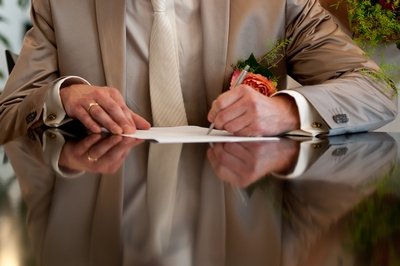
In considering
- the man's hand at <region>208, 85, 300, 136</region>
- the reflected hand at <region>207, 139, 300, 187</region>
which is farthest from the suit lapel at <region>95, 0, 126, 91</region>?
the reflected hand at <region>207, 139, 300, 187</region>

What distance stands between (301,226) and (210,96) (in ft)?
4.44

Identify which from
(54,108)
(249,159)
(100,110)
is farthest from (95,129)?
(249,159)

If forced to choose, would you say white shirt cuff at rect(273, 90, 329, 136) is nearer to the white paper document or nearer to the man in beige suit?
the white paper document

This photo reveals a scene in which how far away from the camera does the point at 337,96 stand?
4.81 ft

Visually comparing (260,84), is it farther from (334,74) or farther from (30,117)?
(30,117)

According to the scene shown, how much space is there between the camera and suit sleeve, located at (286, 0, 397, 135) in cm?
143

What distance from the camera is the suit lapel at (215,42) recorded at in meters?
1.78

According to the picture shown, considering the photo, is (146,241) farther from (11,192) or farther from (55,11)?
(55,11)

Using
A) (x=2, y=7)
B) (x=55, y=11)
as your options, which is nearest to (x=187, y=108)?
(x=55, y=11)

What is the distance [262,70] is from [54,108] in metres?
0.60

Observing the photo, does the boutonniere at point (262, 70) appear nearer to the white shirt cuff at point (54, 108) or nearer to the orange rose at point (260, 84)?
the orange rose at point (260, 84)

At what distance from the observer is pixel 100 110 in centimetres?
136

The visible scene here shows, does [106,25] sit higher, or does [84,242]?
[84,242]

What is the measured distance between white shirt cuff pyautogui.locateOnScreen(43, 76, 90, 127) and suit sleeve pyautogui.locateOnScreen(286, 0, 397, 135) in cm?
61
